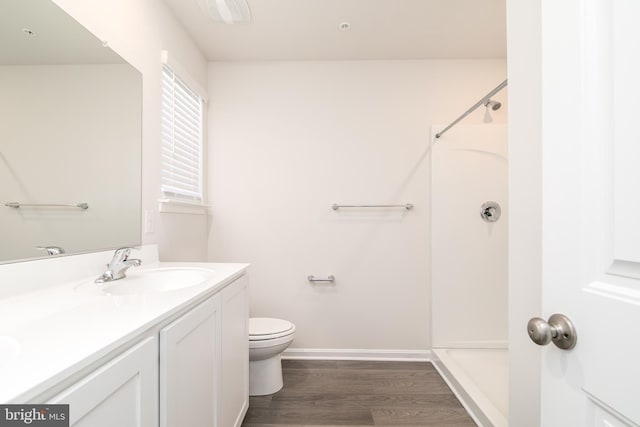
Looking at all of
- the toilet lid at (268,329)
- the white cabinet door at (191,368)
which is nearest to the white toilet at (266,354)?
the toilet lid at (268,329)

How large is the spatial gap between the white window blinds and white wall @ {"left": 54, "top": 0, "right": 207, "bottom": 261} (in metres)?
0.09

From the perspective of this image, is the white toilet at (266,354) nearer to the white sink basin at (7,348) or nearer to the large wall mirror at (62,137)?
the large wall mirror at (62,137)

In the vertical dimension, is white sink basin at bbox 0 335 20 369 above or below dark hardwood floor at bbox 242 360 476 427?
above

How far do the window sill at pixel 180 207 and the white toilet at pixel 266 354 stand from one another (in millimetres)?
906

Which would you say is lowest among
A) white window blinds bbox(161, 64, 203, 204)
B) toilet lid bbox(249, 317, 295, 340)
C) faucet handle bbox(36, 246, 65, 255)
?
toilet lid bbox(249, 317, 295, 340)

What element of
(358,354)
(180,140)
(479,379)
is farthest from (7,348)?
(479,379)

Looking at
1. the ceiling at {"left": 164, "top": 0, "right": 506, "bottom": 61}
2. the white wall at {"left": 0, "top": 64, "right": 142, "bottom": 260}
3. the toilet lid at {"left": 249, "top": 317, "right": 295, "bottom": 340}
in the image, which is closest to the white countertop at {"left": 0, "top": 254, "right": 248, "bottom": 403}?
the white wall at {"left": 0, "top": 64, "right": 142, "bottom": 260}

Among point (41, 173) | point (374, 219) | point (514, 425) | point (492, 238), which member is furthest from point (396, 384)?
point (41, 173)

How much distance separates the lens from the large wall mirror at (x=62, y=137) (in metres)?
0.97

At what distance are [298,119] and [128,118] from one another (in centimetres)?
126

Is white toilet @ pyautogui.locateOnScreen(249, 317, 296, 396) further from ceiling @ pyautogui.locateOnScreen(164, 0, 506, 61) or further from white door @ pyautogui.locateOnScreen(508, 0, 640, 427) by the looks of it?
ceiling @ pyautogui.locateOnScreen(164, 0, 506, 61)

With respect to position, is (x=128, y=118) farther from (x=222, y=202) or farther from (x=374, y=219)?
(x=374, y=219)

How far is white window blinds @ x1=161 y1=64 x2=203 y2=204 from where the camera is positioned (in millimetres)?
1822

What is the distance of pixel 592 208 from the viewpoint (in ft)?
1.57
